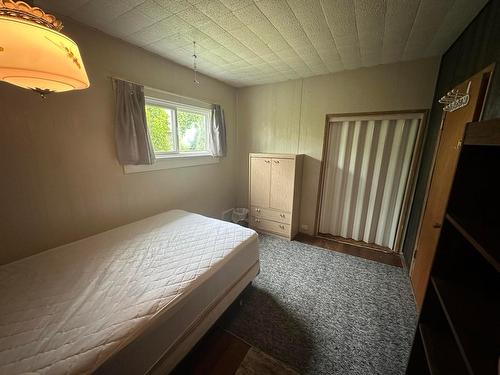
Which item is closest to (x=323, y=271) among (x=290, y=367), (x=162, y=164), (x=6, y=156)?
(x=290, y=367)

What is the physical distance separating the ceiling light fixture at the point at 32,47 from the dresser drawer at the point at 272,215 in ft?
8.61

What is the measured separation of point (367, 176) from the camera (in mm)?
2701

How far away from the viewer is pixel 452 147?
1547 mm

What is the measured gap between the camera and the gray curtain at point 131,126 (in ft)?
6.15

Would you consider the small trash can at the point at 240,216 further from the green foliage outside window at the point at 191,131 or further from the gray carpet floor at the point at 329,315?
the green foliage outside window at the point at 191,131

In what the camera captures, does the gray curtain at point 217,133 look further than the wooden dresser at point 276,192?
Yes

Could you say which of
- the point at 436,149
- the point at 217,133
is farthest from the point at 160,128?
the point at 436,149

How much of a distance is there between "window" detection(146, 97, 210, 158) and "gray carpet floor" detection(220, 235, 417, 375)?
6.25 feet

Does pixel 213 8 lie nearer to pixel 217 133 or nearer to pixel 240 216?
pixel 217 133

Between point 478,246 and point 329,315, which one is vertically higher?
point 478,246

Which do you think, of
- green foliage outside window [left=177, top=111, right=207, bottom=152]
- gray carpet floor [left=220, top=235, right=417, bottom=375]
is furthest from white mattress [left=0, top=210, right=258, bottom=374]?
green foliage outside window [left=177, top=111, right=207, bottom=152]

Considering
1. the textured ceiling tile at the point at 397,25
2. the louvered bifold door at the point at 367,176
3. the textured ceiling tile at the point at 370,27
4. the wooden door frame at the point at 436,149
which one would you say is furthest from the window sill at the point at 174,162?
the wooden door frame at the point at 436,149

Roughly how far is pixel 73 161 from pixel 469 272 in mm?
2690

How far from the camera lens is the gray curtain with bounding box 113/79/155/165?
73.7 inches
